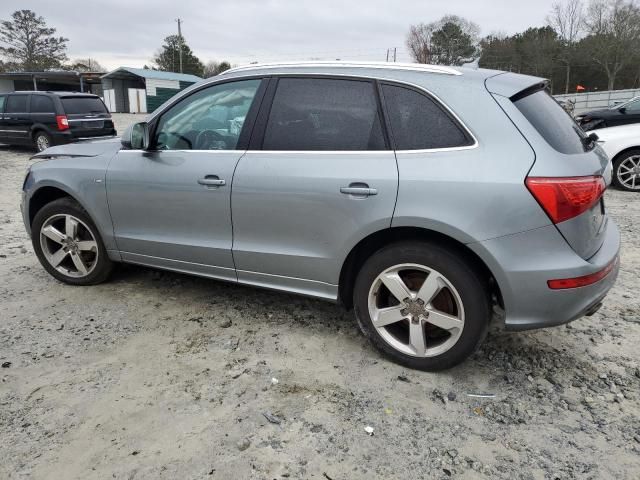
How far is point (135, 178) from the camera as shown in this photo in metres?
3.67

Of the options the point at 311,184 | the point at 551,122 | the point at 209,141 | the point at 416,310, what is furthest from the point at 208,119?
the point at 551,122

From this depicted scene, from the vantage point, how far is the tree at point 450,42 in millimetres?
48456

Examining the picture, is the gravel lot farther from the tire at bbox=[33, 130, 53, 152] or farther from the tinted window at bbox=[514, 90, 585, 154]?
the tire at bbox=[33, 130, 53, 152]

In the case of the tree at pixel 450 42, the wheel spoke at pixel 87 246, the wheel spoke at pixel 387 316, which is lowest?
the wheel spoke at pixel 387 316

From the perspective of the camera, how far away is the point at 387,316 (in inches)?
117

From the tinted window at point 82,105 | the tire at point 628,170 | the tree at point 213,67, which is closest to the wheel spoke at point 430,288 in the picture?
the tire at point 628,170

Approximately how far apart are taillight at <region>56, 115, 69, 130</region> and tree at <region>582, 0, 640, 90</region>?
141 feet

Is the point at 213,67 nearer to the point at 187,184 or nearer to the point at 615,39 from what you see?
the point at 615,39

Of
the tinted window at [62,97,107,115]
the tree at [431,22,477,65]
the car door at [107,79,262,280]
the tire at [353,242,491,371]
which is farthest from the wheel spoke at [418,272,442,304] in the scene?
the tree at [431,22,477,65]

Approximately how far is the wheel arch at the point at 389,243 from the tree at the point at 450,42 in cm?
4910

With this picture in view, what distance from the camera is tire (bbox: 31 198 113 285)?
4.06 m

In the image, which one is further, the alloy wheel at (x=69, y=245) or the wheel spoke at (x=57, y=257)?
the wheel spoke at (x=57, y=257)

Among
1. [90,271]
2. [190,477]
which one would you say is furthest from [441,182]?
[90,271]

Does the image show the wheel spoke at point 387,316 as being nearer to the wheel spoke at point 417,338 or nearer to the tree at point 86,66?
the wheel spoke at point 417,338
